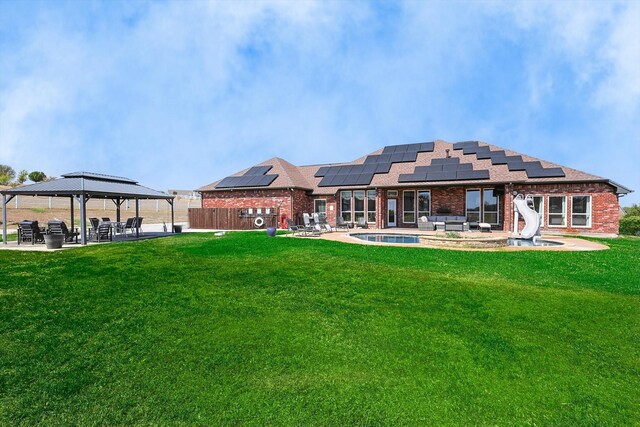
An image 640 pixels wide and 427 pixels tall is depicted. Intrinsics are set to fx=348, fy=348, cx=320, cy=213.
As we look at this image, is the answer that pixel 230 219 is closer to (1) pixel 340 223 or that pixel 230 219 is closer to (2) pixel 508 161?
(1) pixel 340 223

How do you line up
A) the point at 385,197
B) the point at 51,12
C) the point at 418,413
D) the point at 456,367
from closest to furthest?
the point at 418,413 → the point at 456,367 → the point at 51,12 → the point at 385,197

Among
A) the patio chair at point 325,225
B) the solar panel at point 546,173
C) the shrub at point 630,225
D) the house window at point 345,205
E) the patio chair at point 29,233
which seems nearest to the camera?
the patio chair at point 29,233

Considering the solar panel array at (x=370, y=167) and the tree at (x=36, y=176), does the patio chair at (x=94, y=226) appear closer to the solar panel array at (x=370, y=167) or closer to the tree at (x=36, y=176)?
the solar panel array at (x=370, y=167)

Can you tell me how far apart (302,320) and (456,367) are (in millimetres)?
2602

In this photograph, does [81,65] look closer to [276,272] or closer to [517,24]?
[276,272]

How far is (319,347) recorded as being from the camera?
5.35 m

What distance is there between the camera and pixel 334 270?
9.32 meters

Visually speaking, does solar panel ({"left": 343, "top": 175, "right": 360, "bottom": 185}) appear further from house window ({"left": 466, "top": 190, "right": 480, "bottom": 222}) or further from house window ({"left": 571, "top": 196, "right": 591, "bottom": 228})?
house window ({"left": 571, "top": 196, "right": 591, "bottom": 228})

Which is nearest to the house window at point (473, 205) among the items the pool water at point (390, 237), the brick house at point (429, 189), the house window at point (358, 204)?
the brick house at point (429, 189)

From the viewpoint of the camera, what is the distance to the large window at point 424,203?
24125 mm

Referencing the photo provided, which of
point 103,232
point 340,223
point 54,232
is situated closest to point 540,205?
point 340,223

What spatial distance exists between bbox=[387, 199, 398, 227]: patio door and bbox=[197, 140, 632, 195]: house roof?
1565mm

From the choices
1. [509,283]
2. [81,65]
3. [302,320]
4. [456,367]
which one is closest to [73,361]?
[302,320]

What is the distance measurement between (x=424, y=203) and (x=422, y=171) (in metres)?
2.31
